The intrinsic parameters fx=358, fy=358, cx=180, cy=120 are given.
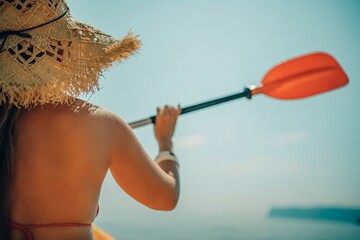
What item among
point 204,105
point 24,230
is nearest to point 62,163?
point 24,230

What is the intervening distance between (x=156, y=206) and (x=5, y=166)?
60 centimetres

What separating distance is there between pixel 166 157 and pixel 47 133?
0.74 meters

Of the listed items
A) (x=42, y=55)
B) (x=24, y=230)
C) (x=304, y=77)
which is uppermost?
(x=304, y=77)

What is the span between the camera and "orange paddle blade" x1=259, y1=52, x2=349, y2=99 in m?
4.12

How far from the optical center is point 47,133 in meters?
1.20

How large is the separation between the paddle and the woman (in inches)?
112

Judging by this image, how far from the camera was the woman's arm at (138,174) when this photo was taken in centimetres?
129

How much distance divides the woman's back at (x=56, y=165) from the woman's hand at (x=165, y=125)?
2.48ft

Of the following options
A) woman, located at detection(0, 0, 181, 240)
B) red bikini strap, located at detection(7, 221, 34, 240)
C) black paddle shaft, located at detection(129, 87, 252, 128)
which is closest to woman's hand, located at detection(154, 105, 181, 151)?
black paddle shaft, located at detection(129, 87, 252, 128)

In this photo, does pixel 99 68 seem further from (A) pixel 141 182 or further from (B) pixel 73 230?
(B) pixel 73 230

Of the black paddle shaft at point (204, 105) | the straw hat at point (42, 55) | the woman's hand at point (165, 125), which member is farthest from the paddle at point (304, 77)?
the straw hat at point (42, 55)

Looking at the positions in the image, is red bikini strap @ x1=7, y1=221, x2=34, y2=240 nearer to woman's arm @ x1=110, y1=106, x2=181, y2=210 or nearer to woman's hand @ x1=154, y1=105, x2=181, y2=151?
woman's arm @ x1=110, y1=106, x2=181, y2=210

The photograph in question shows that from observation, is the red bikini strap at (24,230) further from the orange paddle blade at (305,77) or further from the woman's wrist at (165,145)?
the orange paddle blade at (305,77)

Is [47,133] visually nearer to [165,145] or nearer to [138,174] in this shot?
[138,174]
